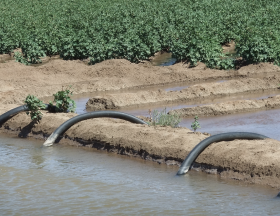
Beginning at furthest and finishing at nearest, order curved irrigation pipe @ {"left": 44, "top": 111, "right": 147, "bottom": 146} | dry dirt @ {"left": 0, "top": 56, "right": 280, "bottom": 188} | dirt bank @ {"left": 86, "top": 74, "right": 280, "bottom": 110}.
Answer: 1. dirt bank @ {"left": 86, "top": 74, "right": 280, "bottom": 110}
2. curved irrigation pipe @ {"left": 44, "top": 111, "right": 147, "bottom": 146}
3. dry dirt @ {"left": 0, "top": 56, "right": 280, "bottom": 188}

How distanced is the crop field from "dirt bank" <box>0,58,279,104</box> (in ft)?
2.27

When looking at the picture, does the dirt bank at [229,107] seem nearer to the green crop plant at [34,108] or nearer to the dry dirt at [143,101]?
the dry dirt at [143,101]

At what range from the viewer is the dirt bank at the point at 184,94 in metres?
15.6

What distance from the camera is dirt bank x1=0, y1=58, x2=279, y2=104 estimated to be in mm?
18531

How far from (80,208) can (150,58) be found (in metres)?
16.3

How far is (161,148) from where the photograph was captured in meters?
9.98

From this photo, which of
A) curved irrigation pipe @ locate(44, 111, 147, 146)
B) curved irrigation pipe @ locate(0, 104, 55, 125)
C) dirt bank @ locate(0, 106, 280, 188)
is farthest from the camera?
curved irrigation pipe @ locate(0, 104, 55, 125)

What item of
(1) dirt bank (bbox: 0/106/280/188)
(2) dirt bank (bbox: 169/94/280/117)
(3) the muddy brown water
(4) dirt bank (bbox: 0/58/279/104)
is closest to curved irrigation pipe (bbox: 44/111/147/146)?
(1) dirt bank (bbox: 0/106/280/188)

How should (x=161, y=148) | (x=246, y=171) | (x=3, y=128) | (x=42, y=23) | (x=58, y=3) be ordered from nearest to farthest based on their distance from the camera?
1. (x=246, y=171)
2. (x=161, y=148)
3. (x=3, y=128)
4. (x=42, y=23)
5. (x=58, y=3)

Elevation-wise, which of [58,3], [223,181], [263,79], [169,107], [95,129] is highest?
[58,3]

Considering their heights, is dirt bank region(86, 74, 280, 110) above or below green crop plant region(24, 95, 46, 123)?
above

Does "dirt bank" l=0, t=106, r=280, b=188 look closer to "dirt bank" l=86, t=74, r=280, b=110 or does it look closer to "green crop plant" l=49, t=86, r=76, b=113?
"green crop plant" l=49, t=86, r=76, b=113

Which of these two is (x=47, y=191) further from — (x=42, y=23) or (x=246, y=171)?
(x=42, y=23)

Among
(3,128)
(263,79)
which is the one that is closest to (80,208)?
(3,128)
